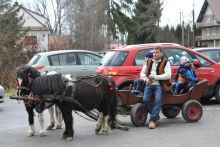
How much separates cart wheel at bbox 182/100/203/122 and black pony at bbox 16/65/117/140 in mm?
2139

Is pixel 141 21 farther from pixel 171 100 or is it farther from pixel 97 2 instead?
pixel 171 100

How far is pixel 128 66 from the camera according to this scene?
12.8m

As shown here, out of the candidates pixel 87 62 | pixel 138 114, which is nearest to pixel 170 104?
pixel 138 114

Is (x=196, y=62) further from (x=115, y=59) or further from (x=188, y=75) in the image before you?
(x=115, y=59)

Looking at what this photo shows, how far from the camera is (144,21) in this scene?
75188 mm

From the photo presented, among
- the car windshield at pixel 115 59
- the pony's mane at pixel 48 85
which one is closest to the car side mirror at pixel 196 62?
the car windshield at pixel 115 59

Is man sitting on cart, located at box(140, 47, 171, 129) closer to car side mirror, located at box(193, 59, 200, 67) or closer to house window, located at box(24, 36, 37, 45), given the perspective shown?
car side mirror, located at box(193, 59, 200, 67)

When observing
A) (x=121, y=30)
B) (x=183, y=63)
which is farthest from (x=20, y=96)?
(x=121, y=30)

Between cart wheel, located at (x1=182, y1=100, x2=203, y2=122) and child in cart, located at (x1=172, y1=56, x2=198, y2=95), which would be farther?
child in cart, located at (x1=172, y1=56, x2=198, y2=95)

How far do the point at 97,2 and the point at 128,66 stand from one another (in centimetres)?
4625

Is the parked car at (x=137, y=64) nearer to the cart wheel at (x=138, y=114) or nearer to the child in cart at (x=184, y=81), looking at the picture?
the child in cart at (x=184, y=81)

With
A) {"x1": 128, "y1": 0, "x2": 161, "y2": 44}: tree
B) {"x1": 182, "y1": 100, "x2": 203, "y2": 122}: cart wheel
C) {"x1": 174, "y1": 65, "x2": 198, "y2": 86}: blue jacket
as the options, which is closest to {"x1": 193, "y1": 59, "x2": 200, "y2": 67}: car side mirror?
{"x1": 174, "y1": 65, "x2": 198, "y2": 86}: blue jacket

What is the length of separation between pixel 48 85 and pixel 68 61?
1018 cm

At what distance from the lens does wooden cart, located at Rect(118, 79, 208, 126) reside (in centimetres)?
1052
